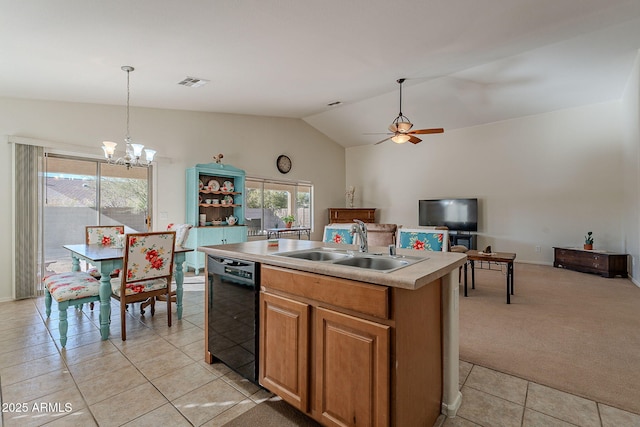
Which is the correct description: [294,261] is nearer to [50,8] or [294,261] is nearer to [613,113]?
[50,8]

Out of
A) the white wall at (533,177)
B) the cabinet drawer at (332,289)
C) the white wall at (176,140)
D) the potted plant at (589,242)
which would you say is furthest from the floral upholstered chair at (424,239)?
the white wall at (533,177)

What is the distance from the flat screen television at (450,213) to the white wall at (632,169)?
243 cm

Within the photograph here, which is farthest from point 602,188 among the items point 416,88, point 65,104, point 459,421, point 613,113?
point 65,104

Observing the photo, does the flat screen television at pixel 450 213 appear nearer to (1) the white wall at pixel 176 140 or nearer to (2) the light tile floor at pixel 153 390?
(1) the white wall at pixel 176 140

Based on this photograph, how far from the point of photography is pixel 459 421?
1.61 m

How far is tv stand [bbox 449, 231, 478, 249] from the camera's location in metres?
6.78

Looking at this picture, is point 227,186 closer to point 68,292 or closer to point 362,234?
point 68,292

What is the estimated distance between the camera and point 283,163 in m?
7.09

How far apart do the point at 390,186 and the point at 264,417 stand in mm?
7274

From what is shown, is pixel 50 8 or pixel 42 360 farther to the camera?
pixel 42 360

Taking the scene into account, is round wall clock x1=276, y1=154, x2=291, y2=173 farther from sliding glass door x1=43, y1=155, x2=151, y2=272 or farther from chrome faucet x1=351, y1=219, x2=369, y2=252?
chrome faucet x1=351, y1=219, x2=369, y2=252

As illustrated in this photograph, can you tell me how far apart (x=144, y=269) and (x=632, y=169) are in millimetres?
7000

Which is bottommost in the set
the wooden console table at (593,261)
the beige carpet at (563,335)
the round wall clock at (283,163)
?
the beige carpet at (563,335)

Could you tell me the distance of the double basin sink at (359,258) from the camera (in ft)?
5.53
